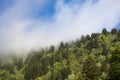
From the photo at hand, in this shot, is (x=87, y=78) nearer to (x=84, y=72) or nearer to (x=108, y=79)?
(x=84, y=72)

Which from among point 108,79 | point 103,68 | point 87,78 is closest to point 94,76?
point 87,78

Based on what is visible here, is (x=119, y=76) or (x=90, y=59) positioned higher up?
(x=90, y=59)

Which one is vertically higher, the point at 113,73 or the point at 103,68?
the point at 103,68

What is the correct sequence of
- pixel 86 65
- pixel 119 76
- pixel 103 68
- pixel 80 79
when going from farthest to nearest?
pixel 103 68 < pixel 86 65 < pixel 80 79 < pixel 119 76

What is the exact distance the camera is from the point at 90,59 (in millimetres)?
103375

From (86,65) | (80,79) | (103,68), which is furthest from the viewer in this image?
(103,68)

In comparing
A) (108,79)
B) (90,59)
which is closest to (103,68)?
(90,59)

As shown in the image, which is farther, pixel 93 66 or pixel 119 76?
pixel 93 66

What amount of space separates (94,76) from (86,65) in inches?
180

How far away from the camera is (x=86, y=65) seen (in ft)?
332

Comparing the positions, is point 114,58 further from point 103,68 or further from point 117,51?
point 103,68

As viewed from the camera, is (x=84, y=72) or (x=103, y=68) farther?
(x=103, y=68)

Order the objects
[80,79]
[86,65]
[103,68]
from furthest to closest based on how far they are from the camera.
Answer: [103,68] < [86,65] < [80,79]

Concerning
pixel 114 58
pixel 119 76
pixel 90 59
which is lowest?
pixel 119 76
